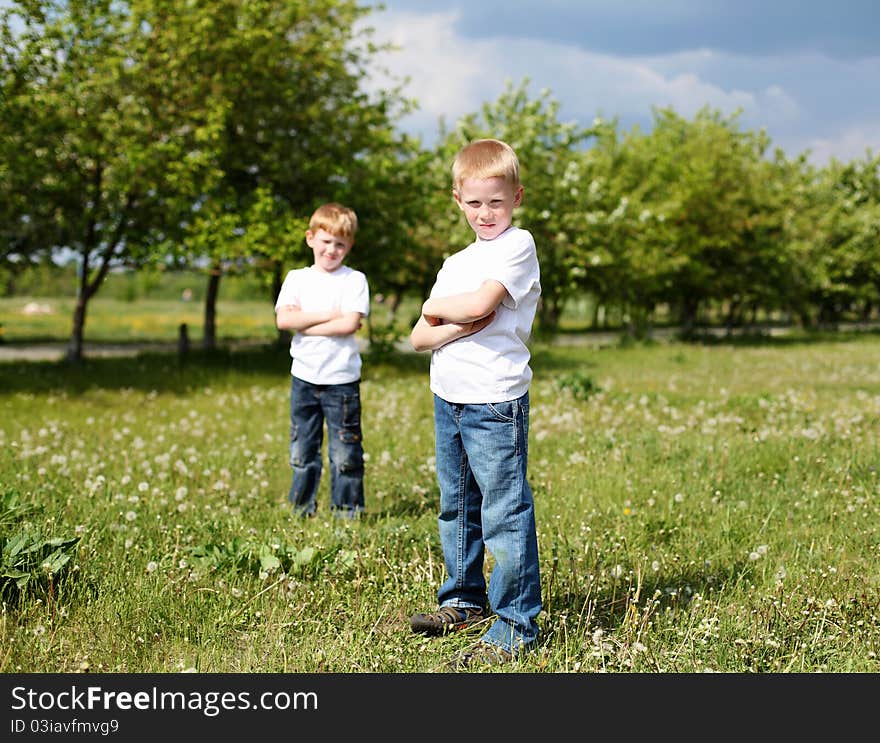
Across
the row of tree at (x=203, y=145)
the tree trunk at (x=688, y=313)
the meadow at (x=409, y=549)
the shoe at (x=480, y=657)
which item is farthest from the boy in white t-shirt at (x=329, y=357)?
the tree trunk at (x=688, y=313)

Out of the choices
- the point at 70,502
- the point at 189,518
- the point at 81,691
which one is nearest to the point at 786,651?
the point at 81,691

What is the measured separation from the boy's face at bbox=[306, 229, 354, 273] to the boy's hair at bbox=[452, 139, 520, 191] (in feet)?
7.97

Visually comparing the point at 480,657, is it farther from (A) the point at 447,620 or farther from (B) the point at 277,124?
(B) the point at 277,124

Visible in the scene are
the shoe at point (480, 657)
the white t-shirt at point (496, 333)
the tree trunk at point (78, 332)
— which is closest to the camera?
the shoe at point (480, 657)

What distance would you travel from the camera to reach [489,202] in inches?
153

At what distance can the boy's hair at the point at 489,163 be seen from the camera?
3822 millimetres

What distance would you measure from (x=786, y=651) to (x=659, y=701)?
996mm

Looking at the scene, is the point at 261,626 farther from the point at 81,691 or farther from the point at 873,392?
the point at 873,392

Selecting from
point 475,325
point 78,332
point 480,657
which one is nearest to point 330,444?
point 475,325

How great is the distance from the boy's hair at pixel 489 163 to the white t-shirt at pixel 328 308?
99.8 inches

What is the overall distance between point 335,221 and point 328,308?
68 cm

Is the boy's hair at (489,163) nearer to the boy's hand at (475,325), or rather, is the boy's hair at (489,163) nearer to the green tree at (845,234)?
the boy's hand at (475,325)

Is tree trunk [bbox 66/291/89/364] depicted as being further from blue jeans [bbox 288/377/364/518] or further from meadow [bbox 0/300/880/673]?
blue jeans [bbox 288/377/364/518]

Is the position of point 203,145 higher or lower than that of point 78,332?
higher
